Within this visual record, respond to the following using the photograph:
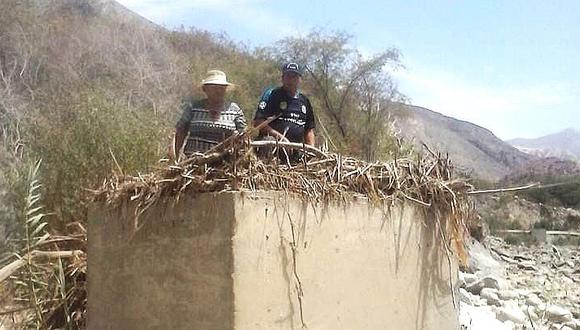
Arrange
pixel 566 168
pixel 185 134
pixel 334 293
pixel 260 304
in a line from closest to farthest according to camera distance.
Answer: pixel 260 304
pixel 334 293
pixel 185 134
pixel 566 168

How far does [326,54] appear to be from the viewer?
26406 millimetres

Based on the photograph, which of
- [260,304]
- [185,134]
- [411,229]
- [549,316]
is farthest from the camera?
[549,316]

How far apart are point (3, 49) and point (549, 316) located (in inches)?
661

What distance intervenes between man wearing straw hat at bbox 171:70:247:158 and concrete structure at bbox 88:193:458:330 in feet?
2.85

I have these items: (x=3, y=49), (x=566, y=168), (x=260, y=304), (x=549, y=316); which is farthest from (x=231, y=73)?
(x=566, y=168)

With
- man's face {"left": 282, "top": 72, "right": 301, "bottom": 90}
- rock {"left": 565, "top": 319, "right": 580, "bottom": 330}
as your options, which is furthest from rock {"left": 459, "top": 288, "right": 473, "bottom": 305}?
man's face {"left": 282, "top": 72, "right": 301, "bottom": 90}

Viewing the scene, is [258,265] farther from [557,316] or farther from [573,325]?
[573,325]

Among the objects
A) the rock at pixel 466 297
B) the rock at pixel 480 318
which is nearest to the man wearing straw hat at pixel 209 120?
the rock at pixel 480 318

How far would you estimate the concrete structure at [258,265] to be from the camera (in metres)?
4.67

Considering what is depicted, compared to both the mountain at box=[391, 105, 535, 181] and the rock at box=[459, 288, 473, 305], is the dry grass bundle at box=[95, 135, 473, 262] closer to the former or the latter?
the rock at box=[459, 288, 473, 305]

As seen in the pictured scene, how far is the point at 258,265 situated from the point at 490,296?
32.8 feet

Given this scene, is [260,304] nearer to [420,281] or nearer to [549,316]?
[420,281]

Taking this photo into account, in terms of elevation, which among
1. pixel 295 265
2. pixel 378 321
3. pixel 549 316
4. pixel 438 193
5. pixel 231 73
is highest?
pixel 231 73

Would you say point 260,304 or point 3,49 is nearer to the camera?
point 260,304
